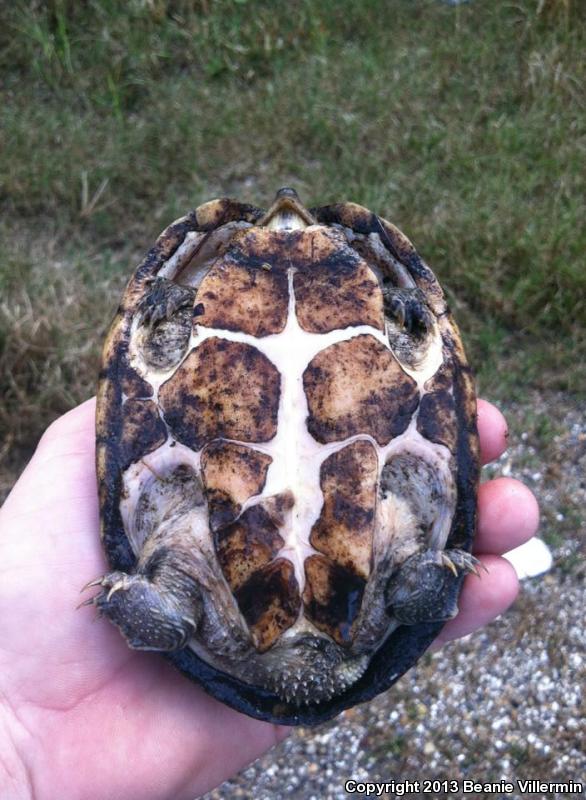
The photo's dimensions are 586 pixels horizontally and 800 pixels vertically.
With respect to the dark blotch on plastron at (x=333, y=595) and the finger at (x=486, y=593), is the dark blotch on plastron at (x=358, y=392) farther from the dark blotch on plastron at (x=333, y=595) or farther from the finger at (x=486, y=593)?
the finger at (x=486, y=593)

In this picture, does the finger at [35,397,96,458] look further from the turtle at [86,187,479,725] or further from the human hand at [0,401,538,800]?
the turtle at [86,187,479,725]

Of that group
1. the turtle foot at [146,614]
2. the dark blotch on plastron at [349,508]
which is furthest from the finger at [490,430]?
the turtle foot at [146,614]

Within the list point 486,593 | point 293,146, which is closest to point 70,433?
point 486,593

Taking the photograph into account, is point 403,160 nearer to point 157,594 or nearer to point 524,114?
point 524,114

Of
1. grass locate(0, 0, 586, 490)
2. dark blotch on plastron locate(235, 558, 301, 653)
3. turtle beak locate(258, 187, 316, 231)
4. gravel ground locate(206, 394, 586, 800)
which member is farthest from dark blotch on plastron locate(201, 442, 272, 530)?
grass locate(0, 0, 586, 490)

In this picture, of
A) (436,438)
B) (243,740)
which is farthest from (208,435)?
(243,740)

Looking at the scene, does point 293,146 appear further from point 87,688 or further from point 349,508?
point 87,688

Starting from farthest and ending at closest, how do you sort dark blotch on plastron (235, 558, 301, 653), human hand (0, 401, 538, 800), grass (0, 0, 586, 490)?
grass (0, 0, 586, 490) < human hand (0, 401, 538, 800) < dark blotch on plastron (235, 558, 301, 653)
